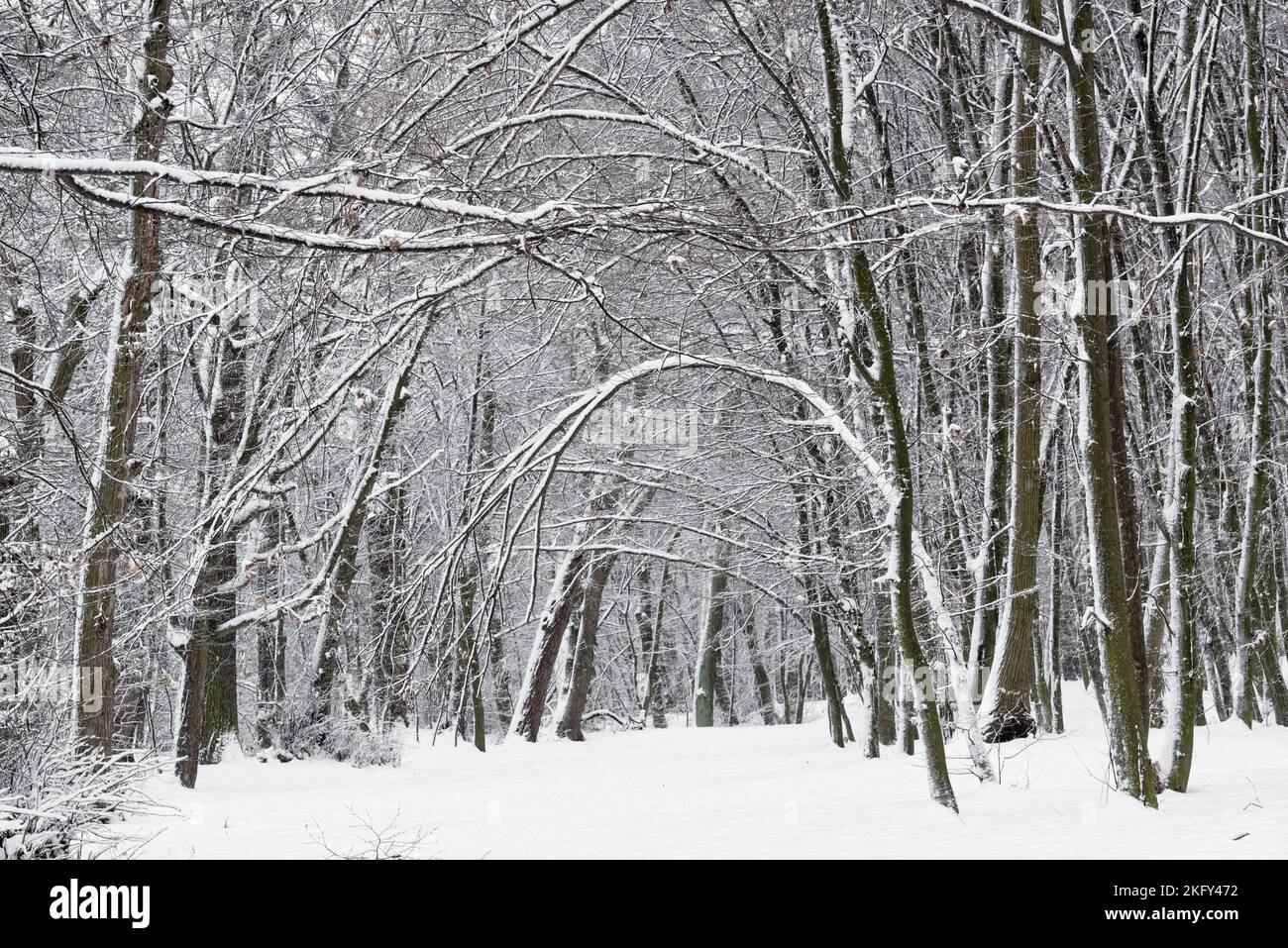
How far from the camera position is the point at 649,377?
36.2 feet

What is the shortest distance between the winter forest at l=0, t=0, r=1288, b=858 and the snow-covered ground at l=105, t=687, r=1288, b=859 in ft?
0.26

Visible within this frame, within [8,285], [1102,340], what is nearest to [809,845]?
[1102,340]

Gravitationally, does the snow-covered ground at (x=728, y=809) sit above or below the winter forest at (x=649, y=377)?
below

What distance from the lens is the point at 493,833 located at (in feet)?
25.6

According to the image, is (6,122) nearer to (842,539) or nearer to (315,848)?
(315,848)

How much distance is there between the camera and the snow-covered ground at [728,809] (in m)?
5.94

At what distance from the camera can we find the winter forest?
5.90 meters

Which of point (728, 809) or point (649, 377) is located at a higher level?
point (649, 377)

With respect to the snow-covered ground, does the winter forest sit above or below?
above

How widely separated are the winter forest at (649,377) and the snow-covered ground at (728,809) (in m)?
0.08

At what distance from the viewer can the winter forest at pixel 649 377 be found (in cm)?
590

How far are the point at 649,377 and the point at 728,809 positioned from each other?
4319mm

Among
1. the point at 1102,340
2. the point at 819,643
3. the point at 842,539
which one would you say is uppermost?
the point at 1102,340

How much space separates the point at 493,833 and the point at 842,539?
4.38 metres
